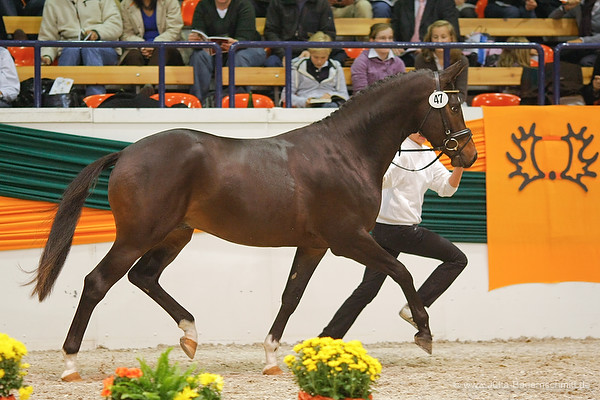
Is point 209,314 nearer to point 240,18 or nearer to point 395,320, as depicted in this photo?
point 395,320

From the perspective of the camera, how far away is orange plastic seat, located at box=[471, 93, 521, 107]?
8.41 metres

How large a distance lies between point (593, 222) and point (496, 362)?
1979mm

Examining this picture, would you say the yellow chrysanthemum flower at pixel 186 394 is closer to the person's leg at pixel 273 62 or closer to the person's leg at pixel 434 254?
the person's leg at pixel 434 254

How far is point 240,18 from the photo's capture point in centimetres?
870

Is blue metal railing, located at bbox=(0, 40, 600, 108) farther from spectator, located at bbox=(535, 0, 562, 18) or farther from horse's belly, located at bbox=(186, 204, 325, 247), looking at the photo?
spectator, located at bbox=(535, 0, 562, 18)

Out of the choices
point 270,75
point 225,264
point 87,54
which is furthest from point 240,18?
point 225,264

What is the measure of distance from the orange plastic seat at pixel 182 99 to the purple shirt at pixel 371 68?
1.53 m

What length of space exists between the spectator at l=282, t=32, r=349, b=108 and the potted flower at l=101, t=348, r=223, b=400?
4690mm

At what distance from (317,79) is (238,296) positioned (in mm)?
2191

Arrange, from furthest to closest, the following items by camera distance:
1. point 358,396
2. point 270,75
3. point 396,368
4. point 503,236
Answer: point 270,75 < point 503,236 < point 396,368 < point 358,396

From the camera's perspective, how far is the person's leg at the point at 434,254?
6.01 m

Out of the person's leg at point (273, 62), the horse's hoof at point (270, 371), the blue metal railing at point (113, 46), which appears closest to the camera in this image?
the horse's hoof at point (270, 371)

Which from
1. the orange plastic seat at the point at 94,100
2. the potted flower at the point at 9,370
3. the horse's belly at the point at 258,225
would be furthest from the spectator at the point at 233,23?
the potted flower at the point at 9,370

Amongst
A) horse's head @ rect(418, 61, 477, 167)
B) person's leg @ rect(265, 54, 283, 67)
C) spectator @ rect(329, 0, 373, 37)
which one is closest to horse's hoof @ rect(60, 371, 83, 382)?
horse's head @ rect(418, 61, 477, 167)
